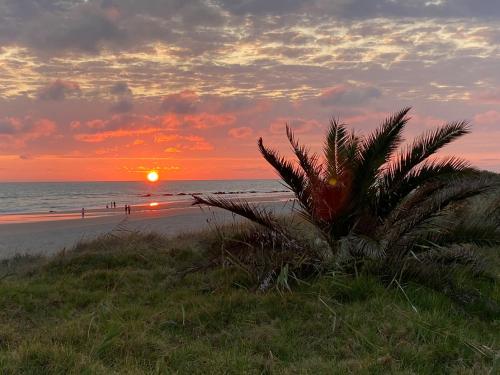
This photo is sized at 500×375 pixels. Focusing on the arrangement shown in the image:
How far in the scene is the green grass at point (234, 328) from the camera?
4.16 m

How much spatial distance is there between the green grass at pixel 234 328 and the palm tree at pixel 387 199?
0.68 m

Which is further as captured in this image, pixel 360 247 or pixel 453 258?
pixel 453 258

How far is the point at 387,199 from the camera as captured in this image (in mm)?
7203

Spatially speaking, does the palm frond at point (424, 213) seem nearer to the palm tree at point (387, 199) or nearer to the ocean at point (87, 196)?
the palm tree at point (387, 199)

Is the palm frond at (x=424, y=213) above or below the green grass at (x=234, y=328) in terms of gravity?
above

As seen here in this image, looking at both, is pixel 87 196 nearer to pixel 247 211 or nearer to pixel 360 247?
pixel 247 211

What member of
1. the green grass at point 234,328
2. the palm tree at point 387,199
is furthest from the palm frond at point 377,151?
the green grass at point 234,328

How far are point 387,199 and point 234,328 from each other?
3.24 metres

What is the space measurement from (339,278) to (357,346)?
174cm

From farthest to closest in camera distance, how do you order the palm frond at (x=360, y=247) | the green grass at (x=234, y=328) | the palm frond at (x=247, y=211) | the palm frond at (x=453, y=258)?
the palm frond at (x=247, y=211) → the palm frond at (x=453, y=258) → the palm frond at (x=360, y=247) → the green grass at (x=234, y=328)

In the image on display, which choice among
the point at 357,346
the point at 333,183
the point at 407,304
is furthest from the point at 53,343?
the point at 333,183

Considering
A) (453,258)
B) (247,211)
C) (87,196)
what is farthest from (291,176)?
(87,196)

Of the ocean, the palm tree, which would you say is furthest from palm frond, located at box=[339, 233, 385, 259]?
the ocean

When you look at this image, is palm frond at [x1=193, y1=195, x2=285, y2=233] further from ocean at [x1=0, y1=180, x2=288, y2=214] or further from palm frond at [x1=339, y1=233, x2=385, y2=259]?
palm frond at [x1=339, y1=233, x2=385, y2=259]
